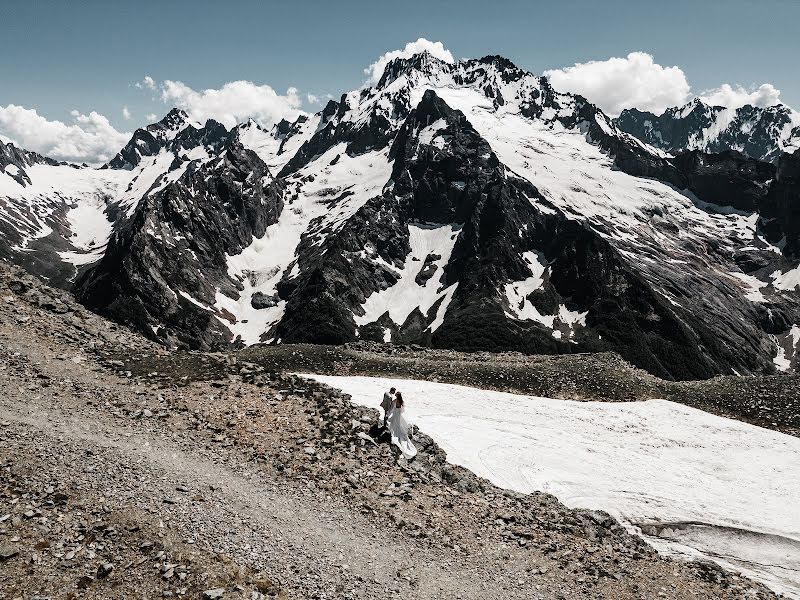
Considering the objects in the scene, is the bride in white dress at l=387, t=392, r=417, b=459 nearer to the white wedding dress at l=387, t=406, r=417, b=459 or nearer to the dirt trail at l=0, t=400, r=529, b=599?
the white wedding dress at l=387, t=406, r=417, b=459

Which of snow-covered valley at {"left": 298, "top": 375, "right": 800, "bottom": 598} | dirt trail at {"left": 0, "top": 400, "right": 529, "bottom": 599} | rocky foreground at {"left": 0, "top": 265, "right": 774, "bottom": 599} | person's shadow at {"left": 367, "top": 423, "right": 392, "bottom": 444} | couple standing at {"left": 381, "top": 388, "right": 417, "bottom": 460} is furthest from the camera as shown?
snow-covered valley at {"left": 298, "top": 375, "right": 800, "bottom": 598}

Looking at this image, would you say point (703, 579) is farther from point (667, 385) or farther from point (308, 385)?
point (667, 385)

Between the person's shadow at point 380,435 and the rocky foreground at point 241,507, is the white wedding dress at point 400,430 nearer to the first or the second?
the person's shadow at point 380,435

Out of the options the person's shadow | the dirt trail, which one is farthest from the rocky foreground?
the person's shadow

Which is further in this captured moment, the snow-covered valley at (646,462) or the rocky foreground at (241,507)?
the snow-covered valley at (646,462)

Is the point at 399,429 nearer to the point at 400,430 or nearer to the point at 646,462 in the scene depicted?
the point at 400,430

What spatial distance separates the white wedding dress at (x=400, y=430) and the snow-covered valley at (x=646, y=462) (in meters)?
4.26

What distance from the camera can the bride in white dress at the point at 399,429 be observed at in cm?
2632

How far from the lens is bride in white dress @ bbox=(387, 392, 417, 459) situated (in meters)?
26.3

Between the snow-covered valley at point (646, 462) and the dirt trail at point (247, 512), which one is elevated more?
the snow-covered valley at point (646, 462)

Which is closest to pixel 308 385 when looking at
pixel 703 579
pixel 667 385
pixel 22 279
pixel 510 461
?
pixel 510 461

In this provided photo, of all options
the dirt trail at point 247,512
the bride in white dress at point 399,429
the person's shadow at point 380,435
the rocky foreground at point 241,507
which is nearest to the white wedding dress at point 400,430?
the bride in white dress at point 399,429

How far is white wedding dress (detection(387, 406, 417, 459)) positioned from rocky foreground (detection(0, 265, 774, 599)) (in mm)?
1151

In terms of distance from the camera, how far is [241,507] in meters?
19.2
